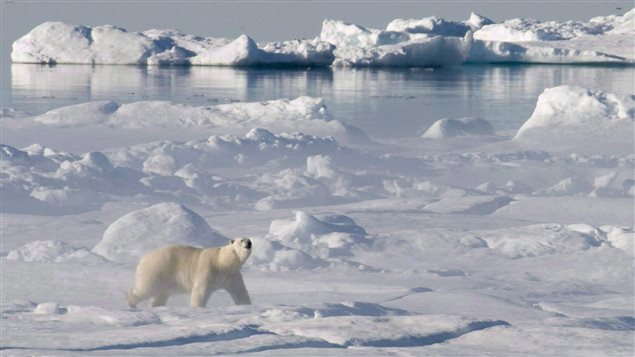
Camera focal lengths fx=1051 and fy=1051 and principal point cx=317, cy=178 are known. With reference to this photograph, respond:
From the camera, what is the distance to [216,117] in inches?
676

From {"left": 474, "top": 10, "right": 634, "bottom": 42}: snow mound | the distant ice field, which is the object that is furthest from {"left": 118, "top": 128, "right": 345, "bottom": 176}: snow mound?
{"left": 474, "top": 10, "right": 634, "bottom": 42}: snow mound

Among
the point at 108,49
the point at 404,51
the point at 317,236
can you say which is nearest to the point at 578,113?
the point at 317,236

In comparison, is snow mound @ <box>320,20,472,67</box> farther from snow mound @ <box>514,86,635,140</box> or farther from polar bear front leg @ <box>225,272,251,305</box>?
polar bear front leg @ <box>225,272,251,305</box>

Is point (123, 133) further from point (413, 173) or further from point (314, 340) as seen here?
point (314, 340)

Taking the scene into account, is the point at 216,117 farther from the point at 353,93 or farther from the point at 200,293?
the point at 353,93

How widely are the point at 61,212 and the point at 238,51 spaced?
136 ft

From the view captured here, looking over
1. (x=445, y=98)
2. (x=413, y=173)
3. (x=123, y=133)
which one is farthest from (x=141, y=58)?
(x=413, y=173)

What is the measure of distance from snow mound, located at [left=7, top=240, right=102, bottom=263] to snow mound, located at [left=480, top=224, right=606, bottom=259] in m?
2.90

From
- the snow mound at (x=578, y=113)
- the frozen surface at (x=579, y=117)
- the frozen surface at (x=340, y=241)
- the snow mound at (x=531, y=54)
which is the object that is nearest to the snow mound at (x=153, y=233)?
the frozen surface at (x=340, y=241)

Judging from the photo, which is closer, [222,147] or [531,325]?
[531,325]

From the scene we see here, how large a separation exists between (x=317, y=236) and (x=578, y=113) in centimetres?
1024

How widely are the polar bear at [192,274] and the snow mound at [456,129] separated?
10902 millimetres

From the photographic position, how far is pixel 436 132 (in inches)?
637

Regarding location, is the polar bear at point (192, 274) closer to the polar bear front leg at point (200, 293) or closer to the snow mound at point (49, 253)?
the polar bear front leg at point (200, 293)
